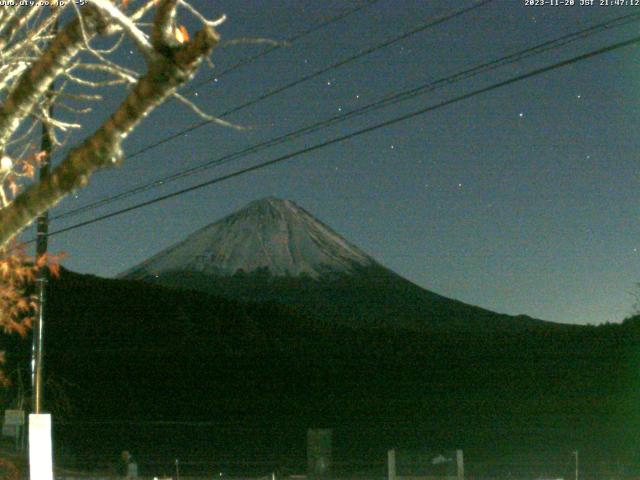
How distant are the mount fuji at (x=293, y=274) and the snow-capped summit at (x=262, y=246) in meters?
0.19

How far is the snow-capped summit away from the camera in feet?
598

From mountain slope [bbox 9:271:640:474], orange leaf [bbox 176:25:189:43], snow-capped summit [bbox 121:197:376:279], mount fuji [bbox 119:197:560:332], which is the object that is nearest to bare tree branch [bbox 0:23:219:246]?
orange leaf [bbox 176:25:189:43]

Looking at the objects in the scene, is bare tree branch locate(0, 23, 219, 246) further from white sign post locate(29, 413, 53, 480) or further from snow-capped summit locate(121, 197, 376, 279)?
snow-capped summit locate(121, 197, 376, 279)

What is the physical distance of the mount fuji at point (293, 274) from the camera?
159m

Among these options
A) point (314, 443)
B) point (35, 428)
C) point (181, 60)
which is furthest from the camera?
point (314, 443)

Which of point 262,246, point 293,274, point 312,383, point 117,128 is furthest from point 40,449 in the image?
point 262,246

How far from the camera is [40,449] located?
13.0 m

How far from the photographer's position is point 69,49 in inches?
211

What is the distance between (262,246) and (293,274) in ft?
35.8

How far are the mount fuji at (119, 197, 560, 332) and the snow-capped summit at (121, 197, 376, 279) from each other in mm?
187

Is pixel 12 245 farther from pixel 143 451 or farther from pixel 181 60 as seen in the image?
pixel 143 451

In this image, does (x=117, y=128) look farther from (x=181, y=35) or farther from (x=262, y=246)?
(x=262, y=246)

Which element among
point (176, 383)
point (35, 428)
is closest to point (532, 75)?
point (35, 428)

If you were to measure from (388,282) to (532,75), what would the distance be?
170m
